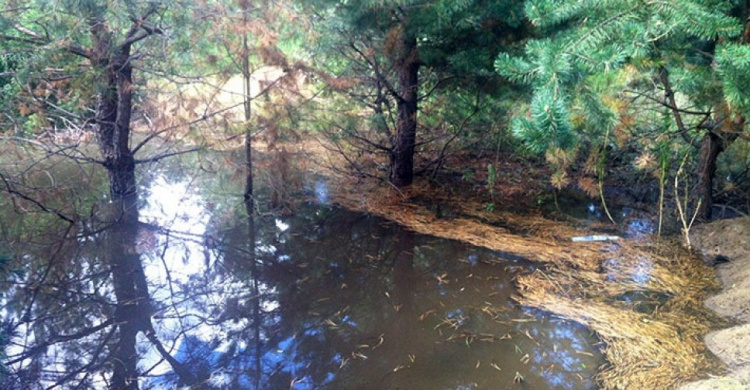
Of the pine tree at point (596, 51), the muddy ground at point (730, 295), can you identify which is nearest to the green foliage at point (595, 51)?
the pine tree at point (596, 51)

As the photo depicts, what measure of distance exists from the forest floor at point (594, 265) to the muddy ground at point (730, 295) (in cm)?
2

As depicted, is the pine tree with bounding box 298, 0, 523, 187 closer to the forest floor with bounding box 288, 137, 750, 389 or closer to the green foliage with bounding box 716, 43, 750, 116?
the forest floor with bounding box 288, 137, 750, 389

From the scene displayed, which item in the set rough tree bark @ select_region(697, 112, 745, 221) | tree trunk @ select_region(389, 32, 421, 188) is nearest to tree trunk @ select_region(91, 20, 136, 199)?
tree trunk @ select_region(389, 32, 421, 188)

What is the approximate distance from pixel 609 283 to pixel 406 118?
3560mm

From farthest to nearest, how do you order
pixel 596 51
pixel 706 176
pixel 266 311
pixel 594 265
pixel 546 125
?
pixel 706 176 < pixel 594 265 < pixel 266 311 < pixel 596 51 < pixel 546 125

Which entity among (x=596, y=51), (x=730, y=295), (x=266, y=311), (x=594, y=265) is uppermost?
(x=596, y=51)

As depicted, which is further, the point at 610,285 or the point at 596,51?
the point at 610,285

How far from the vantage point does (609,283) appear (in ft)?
15.1

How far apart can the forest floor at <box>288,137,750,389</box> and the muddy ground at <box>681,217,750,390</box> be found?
0.07 feet

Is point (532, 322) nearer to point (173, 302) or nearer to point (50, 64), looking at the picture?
point (173, 302)

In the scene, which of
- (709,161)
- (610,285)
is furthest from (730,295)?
(709,161)

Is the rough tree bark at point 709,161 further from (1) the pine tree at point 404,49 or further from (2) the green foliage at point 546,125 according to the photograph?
(2) the green foliage at point 546,125

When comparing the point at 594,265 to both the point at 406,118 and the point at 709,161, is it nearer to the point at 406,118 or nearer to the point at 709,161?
the point at 709,161

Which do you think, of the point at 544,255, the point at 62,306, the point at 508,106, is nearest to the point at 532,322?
the point at 544,255
